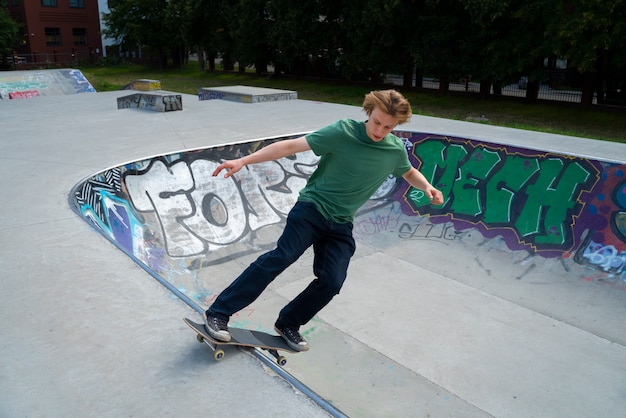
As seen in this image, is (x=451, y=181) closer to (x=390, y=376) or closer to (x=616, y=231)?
(x=616, y=231)

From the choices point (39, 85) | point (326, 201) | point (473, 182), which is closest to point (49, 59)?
point (39, 85)

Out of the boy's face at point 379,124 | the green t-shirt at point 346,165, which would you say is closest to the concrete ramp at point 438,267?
the green t-shirt at point 346,165

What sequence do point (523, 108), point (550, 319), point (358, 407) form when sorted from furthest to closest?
Result: point (523, 108) → point (550, 319) → point (358, 407)

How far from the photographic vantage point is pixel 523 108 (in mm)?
19062

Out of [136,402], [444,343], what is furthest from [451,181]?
[136,402]

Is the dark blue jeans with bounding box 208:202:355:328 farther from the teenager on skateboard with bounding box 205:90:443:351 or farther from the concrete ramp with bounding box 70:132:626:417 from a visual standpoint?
the concrete ramp with bounding box 70:132:626:417

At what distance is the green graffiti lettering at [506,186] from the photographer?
8.21m

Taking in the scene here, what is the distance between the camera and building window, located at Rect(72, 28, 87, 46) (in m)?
49.4

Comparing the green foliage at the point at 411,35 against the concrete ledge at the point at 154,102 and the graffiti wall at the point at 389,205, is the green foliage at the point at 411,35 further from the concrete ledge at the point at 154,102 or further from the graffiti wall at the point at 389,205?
the concrete ledge at the point at 154,102

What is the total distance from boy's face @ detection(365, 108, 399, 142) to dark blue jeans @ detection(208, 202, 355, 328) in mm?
584

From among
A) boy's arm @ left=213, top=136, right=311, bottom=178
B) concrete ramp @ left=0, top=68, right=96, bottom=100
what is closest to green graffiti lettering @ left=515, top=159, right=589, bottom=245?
boy's arm @ left=213, top=136, right=311, bottom=178

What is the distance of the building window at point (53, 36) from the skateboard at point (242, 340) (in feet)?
177

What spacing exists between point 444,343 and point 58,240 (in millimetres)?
3990

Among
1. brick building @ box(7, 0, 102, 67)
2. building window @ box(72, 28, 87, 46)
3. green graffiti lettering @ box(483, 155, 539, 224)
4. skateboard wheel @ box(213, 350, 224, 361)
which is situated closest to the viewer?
skateboard wheel @ box(213, 350, 224, 361)
